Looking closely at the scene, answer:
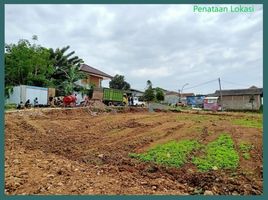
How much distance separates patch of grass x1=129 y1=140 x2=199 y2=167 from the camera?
7.12 m

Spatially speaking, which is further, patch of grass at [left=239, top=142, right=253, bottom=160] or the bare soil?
patch of grass at [left=239, top=142, right=253, bottom=160]

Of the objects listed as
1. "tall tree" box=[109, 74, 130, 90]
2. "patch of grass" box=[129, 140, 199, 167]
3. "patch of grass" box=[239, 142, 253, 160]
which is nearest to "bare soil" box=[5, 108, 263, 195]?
"patch of grass" box=[239, 142, 253, 160]

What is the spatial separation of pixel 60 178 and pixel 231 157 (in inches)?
157

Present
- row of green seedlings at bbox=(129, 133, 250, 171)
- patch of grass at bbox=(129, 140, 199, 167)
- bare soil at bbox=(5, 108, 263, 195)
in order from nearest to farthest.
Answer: bare soil at bbox=(5, 108, 263, 195) → row of green seedlings at bbox=(129, 133, 250, 171) → patch of grass at bbox=(129, 140, 199, 167)

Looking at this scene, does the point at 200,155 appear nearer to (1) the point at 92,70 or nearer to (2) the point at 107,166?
(2) the point at 107,166

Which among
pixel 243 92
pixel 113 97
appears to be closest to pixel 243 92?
pixel 243 92

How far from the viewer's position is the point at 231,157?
291 inches

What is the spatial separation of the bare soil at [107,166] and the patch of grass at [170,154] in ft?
0.91

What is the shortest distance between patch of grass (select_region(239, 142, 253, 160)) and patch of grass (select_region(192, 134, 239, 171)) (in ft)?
0.63

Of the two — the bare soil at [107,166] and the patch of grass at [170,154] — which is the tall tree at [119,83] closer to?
the bare soil at [107,166]

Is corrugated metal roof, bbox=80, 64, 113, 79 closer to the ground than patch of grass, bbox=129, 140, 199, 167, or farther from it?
farther from it

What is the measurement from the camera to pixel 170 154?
25.1ft

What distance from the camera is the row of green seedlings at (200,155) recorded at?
6.95 m

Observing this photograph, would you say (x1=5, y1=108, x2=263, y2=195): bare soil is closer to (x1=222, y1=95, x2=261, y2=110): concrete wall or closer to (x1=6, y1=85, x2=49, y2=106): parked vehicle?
(x1=6, y1=85, x2=49, y2=106): parked vehicle
